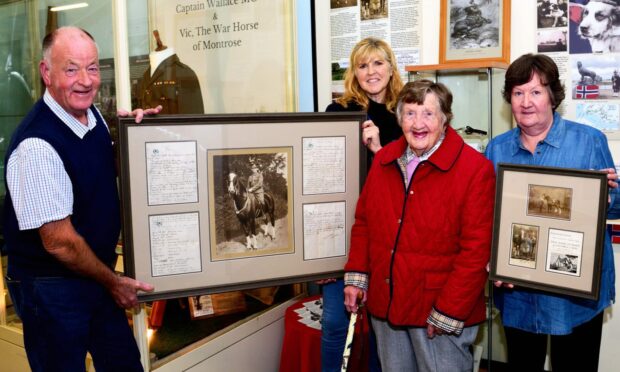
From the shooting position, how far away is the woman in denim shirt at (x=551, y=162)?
1958mm

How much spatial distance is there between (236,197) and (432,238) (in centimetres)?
81

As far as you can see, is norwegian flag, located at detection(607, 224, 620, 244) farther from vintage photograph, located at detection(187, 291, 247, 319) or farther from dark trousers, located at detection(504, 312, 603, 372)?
vintage photograph, located at detection(187, 291, 247, 319)

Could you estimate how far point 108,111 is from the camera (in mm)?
2506

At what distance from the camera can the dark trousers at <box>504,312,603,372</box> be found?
2046 mm

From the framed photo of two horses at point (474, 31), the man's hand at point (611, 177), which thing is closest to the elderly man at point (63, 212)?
the man's hand at point (611, 177)

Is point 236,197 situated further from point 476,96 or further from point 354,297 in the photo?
point 476,96

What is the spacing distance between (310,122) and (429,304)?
35.1 inches

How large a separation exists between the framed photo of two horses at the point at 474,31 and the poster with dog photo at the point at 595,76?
0.35 m

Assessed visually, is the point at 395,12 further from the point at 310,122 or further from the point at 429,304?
the point at 429,304

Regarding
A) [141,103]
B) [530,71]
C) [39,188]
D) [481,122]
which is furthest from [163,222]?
[481,122]

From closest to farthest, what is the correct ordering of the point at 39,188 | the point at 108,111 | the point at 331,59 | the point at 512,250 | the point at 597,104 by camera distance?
the point at 39,188 → the point at 512,250 → the point at 108,111 → the point at 597,104 → the point at 331,59

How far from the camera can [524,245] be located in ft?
6.35

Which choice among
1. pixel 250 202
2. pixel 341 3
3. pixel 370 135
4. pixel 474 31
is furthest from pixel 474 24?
pixel 250 202

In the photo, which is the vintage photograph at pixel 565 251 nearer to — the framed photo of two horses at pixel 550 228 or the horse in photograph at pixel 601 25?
the framed photo of two horses at pixel 550 228
